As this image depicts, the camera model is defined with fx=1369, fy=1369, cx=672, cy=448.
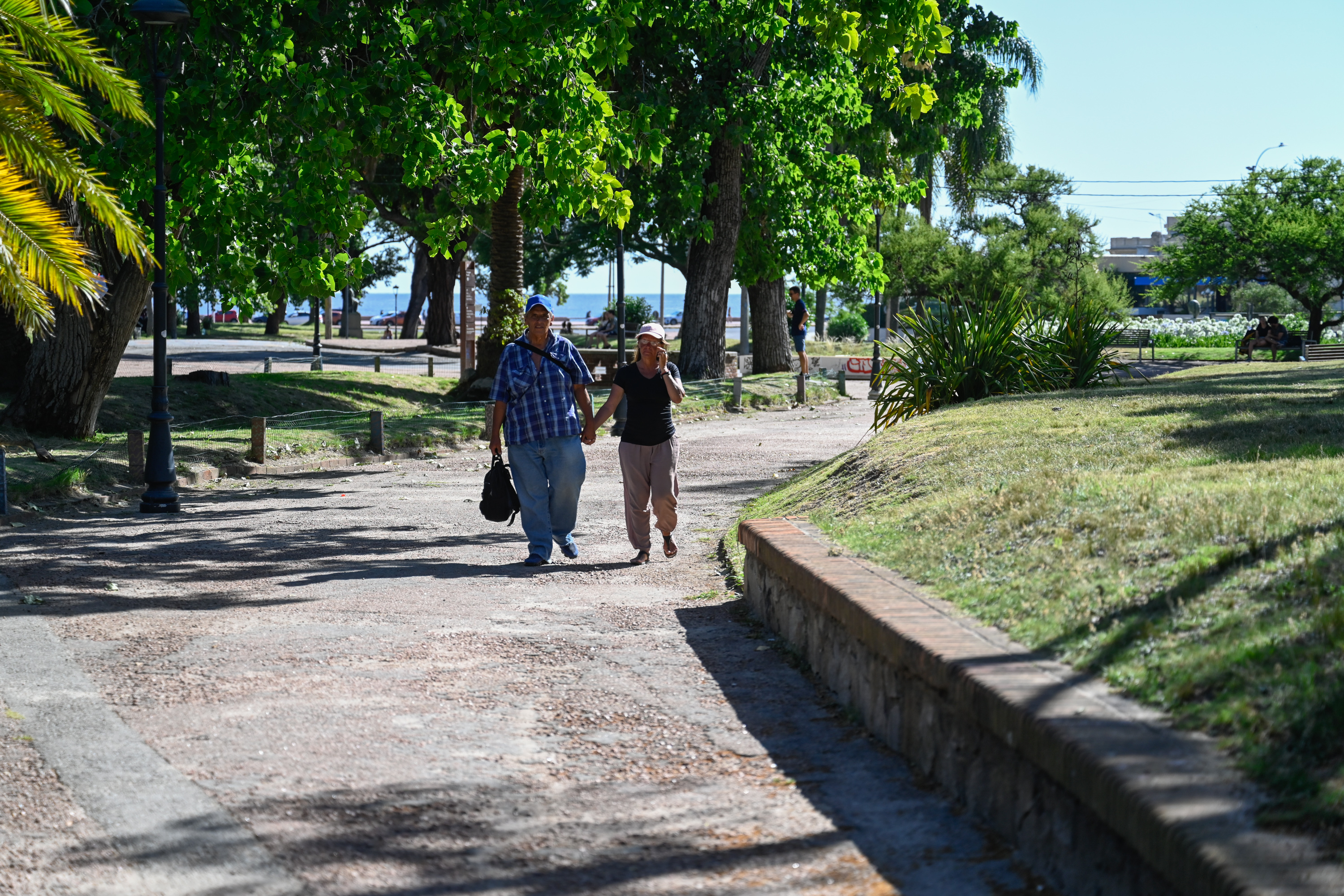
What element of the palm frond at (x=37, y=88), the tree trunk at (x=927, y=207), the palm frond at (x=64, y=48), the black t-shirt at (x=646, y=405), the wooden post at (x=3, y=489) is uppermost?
the tree trunk at (x=927, y=207)

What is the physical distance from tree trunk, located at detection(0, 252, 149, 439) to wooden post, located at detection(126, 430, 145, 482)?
302 cm

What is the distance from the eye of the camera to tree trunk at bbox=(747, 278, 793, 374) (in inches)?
1321

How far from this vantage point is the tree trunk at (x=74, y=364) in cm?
1730

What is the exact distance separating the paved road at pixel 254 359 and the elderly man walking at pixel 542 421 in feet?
67.4

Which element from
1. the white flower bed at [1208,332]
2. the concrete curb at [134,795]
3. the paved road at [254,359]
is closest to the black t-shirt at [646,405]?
the concrete curb at [134,795]

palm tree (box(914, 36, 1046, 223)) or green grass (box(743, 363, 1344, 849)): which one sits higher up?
palm tree (box(914, 36, 1046, 223))

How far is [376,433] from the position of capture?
18500mm

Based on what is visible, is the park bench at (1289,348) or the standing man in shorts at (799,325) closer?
the standing man in shorts at (799,325)

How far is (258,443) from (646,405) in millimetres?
8279

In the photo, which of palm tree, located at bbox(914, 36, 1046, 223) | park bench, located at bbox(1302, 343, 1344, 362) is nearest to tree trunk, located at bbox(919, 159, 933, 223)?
palm tree, located at bbox(914, 36, 1046, 223)

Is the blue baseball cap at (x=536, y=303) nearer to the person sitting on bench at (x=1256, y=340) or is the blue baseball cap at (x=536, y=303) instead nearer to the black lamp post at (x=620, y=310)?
the black lamp post at (x=620, y=310)

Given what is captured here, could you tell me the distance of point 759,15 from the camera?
24062mm

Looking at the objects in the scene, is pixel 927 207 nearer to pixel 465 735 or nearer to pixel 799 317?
pixel 799 317

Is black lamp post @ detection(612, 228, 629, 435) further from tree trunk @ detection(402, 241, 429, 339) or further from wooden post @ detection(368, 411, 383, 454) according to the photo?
tree trunk @ detection(402, 241, 429, 339)
